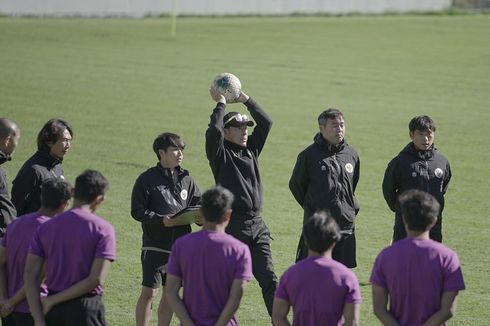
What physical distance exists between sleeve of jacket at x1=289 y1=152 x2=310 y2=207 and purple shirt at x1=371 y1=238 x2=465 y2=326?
136 inches

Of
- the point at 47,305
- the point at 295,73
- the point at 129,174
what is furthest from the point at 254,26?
the point at 47,305

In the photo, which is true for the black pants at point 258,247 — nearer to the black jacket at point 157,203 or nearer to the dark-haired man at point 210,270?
the black jacket at point 157,203

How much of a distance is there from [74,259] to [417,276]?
2441mm

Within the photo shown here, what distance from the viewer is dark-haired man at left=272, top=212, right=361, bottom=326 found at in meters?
6.48

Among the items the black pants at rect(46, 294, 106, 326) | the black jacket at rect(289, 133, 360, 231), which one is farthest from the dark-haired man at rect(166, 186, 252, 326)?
the black jacket at rect(289, 133, 360, 231)

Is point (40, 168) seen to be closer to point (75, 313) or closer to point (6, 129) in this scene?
point (6, 129)

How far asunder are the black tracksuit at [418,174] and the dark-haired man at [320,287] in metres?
4.00

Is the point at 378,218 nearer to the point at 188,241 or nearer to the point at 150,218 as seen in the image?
the point at 150,218

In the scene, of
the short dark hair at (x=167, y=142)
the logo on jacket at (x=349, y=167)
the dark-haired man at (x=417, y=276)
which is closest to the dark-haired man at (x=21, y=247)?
the short dark hair at (x=167, y=142)

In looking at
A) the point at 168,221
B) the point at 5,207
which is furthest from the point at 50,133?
the point at 168,221

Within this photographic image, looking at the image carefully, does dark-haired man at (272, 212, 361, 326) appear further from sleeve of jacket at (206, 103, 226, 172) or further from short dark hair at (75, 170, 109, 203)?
sleeve of jacket at (206, 103, 226, 172)

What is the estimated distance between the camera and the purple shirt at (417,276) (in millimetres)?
6570

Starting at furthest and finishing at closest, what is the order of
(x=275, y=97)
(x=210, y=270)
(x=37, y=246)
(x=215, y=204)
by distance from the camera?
1. (x=275, y=97)
2. (x=37, y=246)
3. (x=215, y=204)
4. (x=210, y=270)

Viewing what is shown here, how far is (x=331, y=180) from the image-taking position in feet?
32.6
